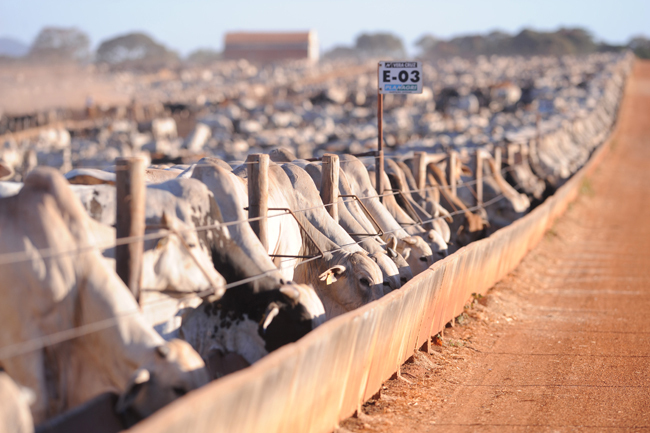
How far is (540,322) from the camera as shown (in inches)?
410

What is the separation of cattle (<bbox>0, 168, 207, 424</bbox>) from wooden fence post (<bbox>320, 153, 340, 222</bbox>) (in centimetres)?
418

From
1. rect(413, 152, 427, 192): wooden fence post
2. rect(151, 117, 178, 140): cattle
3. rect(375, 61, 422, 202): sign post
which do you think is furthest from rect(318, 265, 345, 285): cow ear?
rect(151, 117, 178, 140): cattle

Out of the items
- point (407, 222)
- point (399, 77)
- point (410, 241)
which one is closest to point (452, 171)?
point (407, 222)

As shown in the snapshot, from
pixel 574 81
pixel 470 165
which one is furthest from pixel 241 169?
pixel 574 81

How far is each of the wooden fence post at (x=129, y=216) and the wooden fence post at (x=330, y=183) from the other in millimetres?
3844

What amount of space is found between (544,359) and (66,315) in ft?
17.8

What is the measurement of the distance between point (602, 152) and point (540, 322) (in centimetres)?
2639

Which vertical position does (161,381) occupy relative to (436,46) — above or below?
below

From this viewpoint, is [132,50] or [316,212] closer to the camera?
[316,212]

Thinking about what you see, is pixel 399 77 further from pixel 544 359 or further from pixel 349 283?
pixel 544 359

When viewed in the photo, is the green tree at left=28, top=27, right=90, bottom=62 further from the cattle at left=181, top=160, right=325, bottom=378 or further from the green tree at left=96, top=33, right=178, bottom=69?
the cattle at left=181, top=160, right=325, bottom=378

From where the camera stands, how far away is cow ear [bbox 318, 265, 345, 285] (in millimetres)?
8008

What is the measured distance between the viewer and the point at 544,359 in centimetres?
859

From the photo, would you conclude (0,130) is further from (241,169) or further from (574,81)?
(574,81)
